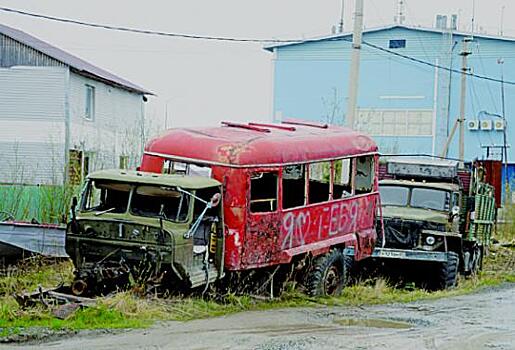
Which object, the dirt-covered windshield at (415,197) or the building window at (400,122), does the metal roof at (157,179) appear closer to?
the dirt-covered windshield at (415,197)

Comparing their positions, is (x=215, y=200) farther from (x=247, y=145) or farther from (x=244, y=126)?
(x=244, y=126)

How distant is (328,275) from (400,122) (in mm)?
38425

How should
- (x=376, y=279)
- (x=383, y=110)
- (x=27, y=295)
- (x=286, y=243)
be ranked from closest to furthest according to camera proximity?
(x=27, y=295) → (x=286, y=243) → (x=376, y=279) → (x=383, y=110)

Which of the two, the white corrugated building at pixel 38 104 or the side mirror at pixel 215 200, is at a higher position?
the white corrugated building at pixel 38 104

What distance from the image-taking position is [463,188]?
862 inches

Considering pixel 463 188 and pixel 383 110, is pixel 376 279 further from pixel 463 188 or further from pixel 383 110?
pixel 383 110

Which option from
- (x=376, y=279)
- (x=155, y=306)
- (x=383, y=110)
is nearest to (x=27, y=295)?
(x=155, y=306)

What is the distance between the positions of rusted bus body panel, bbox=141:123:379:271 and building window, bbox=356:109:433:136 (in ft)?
121

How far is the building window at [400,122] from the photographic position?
175ft

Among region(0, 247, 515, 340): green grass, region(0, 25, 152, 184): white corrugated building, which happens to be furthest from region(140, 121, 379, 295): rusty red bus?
region(0, 25, 152, 184): white corrugated building

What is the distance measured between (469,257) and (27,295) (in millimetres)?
12621

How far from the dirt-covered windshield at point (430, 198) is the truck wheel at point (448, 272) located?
1416mm

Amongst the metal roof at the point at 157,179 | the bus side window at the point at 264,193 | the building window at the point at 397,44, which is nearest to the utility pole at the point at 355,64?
the bus side window at the point at 264,193

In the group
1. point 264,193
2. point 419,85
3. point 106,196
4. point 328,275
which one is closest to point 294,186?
point 264,193
